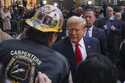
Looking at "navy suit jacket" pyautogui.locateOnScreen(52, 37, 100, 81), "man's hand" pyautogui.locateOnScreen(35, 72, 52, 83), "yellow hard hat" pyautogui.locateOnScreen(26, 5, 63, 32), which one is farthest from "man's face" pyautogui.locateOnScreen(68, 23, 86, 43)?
"man's hand" pyautogui.locateOnScreen(35, 72, 52, 83)

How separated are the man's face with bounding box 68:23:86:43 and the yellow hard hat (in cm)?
208

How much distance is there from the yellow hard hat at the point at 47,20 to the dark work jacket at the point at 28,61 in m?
0.14

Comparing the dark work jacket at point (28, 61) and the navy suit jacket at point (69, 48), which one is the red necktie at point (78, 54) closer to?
the navy suit jacket at point (69, 48)

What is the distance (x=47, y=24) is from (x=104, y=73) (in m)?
0.97

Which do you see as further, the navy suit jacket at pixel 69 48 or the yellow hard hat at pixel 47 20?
the navy suit jacket at pixel 69 48

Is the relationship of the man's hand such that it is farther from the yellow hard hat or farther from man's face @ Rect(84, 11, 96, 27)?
man's face @ Rect(84, 11, 96, 27)

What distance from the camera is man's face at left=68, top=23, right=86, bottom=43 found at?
19.0 ft

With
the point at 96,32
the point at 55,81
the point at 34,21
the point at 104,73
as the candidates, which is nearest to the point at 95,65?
the point at 104,73

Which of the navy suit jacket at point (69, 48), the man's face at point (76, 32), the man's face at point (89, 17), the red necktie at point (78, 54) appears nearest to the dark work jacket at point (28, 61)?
the navy suit jacket at point (69, 48)

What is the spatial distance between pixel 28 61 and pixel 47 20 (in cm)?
36

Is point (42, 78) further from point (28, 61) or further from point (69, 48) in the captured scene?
point (69, 48)

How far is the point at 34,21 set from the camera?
3.62 m

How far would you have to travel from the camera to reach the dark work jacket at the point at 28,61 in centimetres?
344

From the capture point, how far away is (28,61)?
11.3ft
